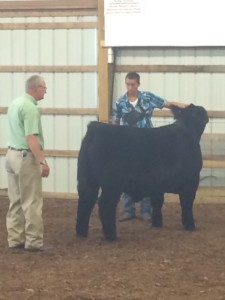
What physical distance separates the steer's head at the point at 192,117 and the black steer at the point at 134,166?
0.04 ft

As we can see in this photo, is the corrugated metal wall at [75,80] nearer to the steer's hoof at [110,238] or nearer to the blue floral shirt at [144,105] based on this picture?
the blue floral shirt at [144,105]

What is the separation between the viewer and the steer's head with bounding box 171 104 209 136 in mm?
10133

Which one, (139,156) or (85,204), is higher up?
(139,156)

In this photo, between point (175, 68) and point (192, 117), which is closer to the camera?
point (192, 117)

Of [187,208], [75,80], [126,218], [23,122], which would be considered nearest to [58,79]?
[75,80]

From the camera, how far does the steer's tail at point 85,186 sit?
9383 mm

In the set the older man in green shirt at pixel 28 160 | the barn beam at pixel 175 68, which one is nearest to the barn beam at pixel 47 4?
the barn beam at pixel 175 68

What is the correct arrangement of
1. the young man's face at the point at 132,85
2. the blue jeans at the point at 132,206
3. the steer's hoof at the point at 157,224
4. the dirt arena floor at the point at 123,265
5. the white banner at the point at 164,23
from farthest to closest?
1. the white banner at the point at 164,23
2. the blue jeans at the point at 132,206
3. the young man's face at the point at 132,85
4. the steer's hoof at the point at 157,224
5. the dirt arena floor at the point at 123,265

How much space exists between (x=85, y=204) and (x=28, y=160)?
126cm

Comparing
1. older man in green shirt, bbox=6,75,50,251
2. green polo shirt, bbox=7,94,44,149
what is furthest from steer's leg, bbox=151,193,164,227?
green polo shirt, bbox=7,94,44,149

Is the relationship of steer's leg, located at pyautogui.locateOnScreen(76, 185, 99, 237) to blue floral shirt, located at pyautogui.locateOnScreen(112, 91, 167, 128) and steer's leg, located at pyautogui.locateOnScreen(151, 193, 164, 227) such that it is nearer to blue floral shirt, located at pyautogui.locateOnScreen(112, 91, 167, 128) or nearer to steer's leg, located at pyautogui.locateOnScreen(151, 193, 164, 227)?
steer's leg, located at pyautogui.locateOnScreen(151, 193, 164, 227)

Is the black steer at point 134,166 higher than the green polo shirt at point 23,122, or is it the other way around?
the green polo shirt at point 23,122

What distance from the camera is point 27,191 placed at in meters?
8.48

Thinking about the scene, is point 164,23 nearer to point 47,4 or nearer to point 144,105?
point 47,4
